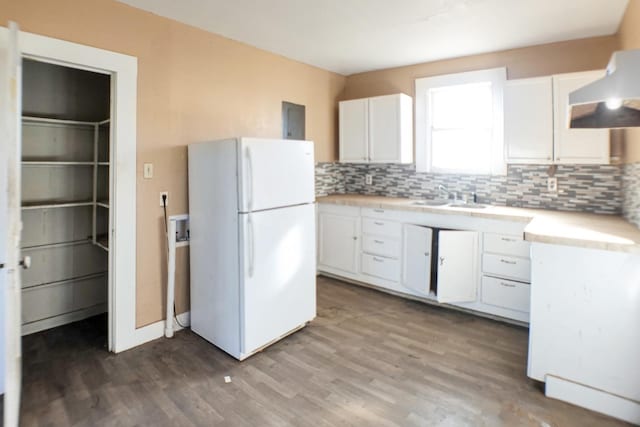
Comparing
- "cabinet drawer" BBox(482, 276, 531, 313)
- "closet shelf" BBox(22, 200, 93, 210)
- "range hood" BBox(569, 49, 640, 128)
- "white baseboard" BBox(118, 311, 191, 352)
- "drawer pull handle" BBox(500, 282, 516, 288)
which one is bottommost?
"white baseboard" BBox(118, 311, 191, 352)

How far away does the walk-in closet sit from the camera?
2.89m

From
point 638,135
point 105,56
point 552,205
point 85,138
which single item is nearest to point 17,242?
point 105,56

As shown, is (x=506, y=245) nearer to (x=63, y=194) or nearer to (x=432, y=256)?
(x=432, y=256)

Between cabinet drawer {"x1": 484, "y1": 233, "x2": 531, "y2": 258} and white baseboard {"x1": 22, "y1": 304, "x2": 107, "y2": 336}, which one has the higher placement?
cabinet drawer {"x1": 484, "y1": 233, "x2": 531, "y2": 258}

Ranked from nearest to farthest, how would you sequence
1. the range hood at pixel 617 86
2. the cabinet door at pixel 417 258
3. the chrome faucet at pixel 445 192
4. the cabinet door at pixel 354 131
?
the range hood at pixel 617 86
the cabinet door at pixel 417 258
the chrome faucet at pixel 445 192
the cabinet door at pixel 354 131

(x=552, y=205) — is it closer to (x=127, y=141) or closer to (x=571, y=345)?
(x=571, y=345)

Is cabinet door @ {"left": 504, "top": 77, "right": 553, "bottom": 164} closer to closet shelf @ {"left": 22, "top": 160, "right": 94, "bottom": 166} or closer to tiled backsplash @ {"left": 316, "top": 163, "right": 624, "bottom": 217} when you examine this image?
tiled backsplash @ {"left": 316, "top": 163, "right": 624, "bottom": 217}

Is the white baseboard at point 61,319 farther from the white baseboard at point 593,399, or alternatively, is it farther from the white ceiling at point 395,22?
the white baseboard at point 593,399

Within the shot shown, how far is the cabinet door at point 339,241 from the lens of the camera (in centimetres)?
396

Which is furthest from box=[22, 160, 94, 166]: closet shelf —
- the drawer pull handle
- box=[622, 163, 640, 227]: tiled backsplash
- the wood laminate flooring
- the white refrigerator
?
box=[622, 163, 640, 227]: tiled backsplash

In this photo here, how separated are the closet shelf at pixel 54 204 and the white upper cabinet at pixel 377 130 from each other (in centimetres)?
272

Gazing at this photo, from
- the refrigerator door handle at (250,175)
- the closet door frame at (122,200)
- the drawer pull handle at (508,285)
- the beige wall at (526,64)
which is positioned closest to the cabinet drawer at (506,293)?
the drawer pull handle at (508,285)

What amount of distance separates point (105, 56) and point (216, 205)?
120 centimetres

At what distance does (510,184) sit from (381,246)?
4.57 feet
